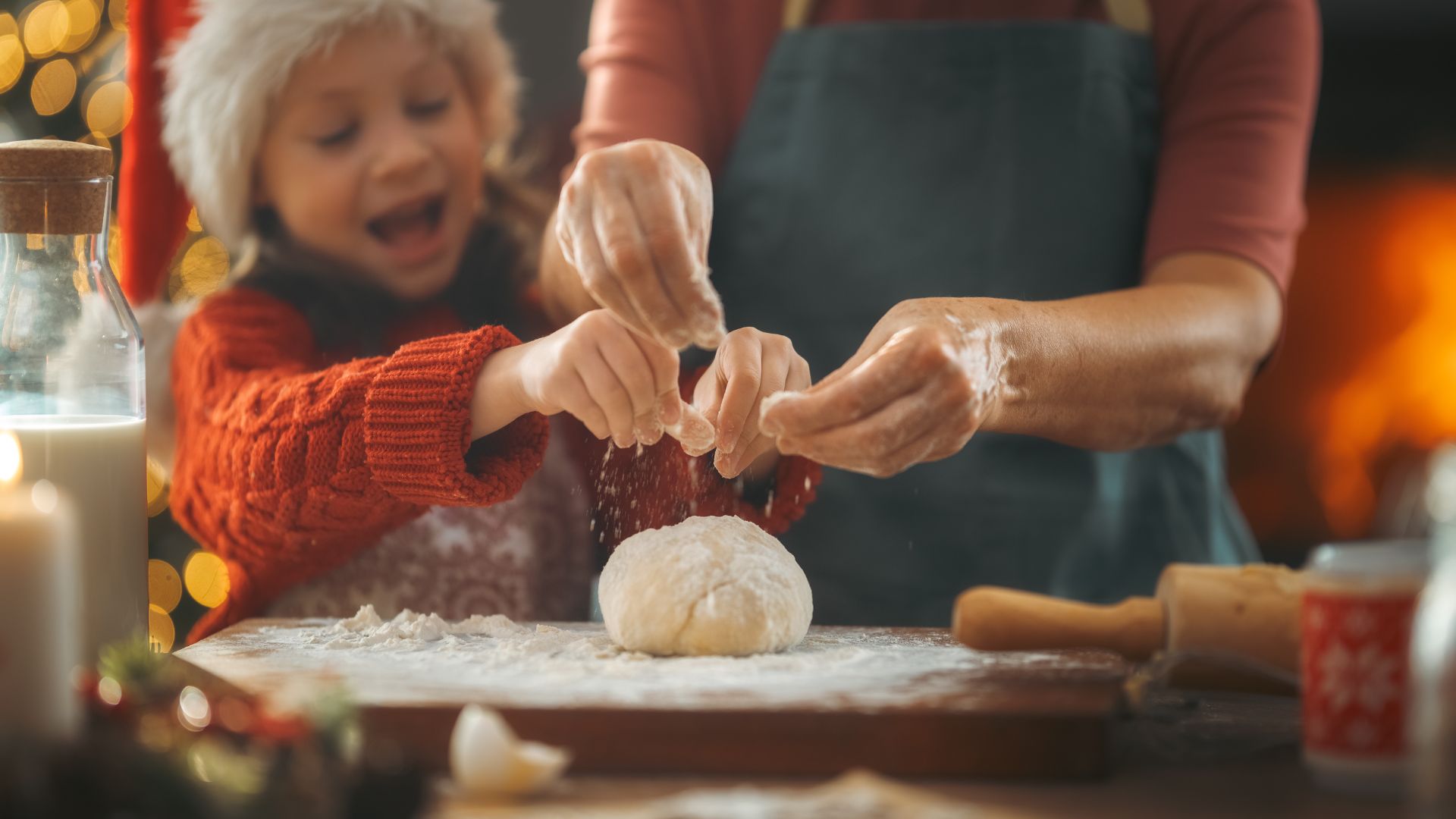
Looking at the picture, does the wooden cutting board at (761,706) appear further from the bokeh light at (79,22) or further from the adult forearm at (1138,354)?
the bokeh light at (79,22)

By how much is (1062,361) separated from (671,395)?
366 millimetres

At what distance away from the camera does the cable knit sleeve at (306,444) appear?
3.74 feet

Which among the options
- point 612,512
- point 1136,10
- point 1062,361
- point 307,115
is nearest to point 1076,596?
point 1062,361

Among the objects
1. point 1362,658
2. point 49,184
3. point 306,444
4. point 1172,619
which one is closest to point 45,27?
point 306,444

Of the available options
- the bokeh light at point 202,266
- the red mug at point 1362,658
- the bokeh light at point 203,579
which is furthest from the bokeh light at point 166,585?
the red mug at point 1362,658

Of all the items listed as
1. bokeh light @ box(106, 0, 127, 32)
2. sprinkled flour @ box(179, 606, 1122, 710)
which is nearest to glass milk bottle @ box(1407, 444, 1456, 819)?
sprinkled flour @ box(179, 606, 1122, 710)

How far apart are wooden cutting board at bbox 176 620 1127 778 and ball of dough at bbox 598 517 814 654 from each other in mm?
28

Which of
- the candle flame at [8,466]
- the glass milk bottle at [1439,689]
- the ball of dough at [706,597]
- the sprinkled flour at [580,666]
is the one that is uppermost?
the candle flame at [8,466]

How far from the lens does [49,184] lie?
90cm

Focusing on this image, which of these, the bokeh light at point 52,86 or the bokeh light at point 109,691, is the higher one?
the bokeh light at point 52,86

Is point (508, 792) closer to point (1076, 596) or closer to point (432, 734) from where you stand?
point (432, 734)

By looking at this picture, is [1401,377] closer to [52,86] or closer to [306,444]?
[306,444]

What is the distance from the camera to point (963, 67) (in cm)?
145

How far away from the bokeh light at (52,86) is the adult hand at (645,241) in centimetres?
142
